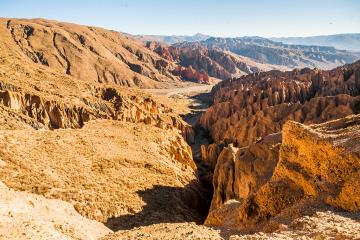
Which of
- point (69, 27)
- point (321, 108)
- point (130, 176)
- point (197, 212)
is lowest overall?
point (197, 212)

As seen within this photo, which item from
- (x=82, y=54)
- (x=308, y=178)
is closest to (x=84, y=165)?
(x=308, y=178)

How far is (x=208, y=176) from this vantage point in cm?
4272

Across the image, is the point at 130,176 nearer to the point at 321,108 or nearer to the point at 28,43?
the point at 321,108

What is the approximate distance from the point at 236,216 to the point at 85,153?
55.8 feet

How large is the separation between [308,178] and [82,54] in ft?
396

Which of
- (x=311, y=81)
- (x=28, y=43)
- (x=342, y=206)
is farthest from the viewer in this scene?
(x=28, y=43)

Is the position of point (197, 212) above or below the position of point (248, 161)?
below

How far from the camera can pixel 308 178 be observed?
1966 centimetres

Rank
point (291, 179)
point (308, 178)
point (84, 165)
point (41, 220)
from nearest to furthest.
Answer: point (41, 220) → point (308, 178) → point (291, 179) → point (84, 165)

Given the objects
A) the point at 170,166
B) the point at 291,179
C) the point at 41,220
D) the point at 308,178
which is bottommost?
the point at 170,166

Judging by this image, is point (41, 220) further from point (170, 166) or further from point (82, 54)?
point (82, 54)

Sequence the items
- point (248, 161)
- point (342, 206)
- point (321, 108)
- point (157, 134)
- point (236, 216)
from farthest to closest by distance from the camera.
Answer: point (321, 108)
point (157, 134)
point (248, 161)
point (236, 216)
point (342, 206)

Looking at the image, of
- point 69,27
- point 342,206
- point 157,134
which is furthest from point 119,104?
point 69,27

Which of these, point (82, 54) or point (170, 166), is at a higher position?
point (82, 54)
